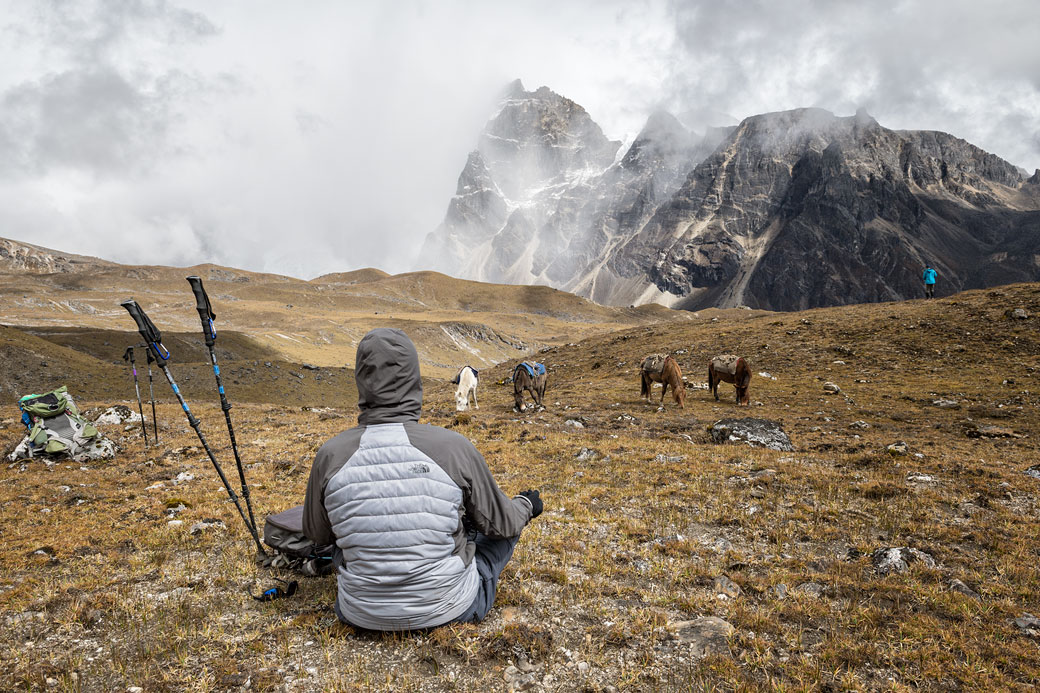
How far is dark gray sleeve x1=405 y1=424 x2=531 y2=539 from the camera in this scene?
14.4 ft

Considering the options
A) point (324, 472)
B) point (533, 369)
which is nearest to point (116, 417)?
point (533, 369)

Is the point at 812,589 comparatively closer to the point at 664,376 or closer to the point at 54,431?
the point at 664,376

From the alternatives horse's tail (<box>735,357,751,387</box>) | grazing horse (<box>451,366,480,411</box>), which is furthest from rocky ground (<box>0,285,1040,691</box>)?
grazing horse (<box>451,366,480,411</box>)

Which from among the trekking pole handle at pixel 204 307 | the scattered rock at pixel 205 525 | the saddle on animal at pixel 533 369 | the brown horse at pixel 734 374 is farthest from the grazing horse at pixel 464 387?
the trekking pole handle at pixel 204 307

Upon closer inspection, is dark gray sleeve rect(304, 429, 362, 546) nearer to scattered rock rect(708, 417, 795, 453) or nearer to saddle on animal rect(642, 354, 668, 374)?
scattered rock rect(708, 417, 795, 453)

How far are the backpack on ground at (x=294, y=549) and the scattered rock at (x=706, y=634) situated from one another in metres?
4.43

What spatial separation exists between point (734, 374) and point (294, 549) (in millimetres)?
20908

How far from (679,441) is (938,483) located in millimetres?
6188

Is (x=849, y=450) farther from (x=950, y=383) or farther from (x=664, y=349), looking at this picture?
(x=664, y=349)

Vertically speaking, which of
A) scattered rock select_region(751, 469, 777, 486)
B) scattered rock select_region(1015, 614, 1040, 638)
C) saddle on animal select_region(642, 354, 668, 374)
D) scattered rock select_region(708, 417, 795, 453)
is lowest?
scattered rock select_region(1015, 614, 1040, 638)

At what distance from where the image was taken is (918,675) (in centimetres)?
427

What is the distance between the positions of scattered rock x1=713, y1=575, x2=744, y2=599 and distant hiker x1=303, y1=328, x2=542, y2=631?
3.01 meters

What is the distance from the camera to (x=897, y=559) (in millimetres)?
6430

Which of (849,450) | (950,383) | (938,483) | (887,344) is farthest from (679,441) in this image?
(887,344)
